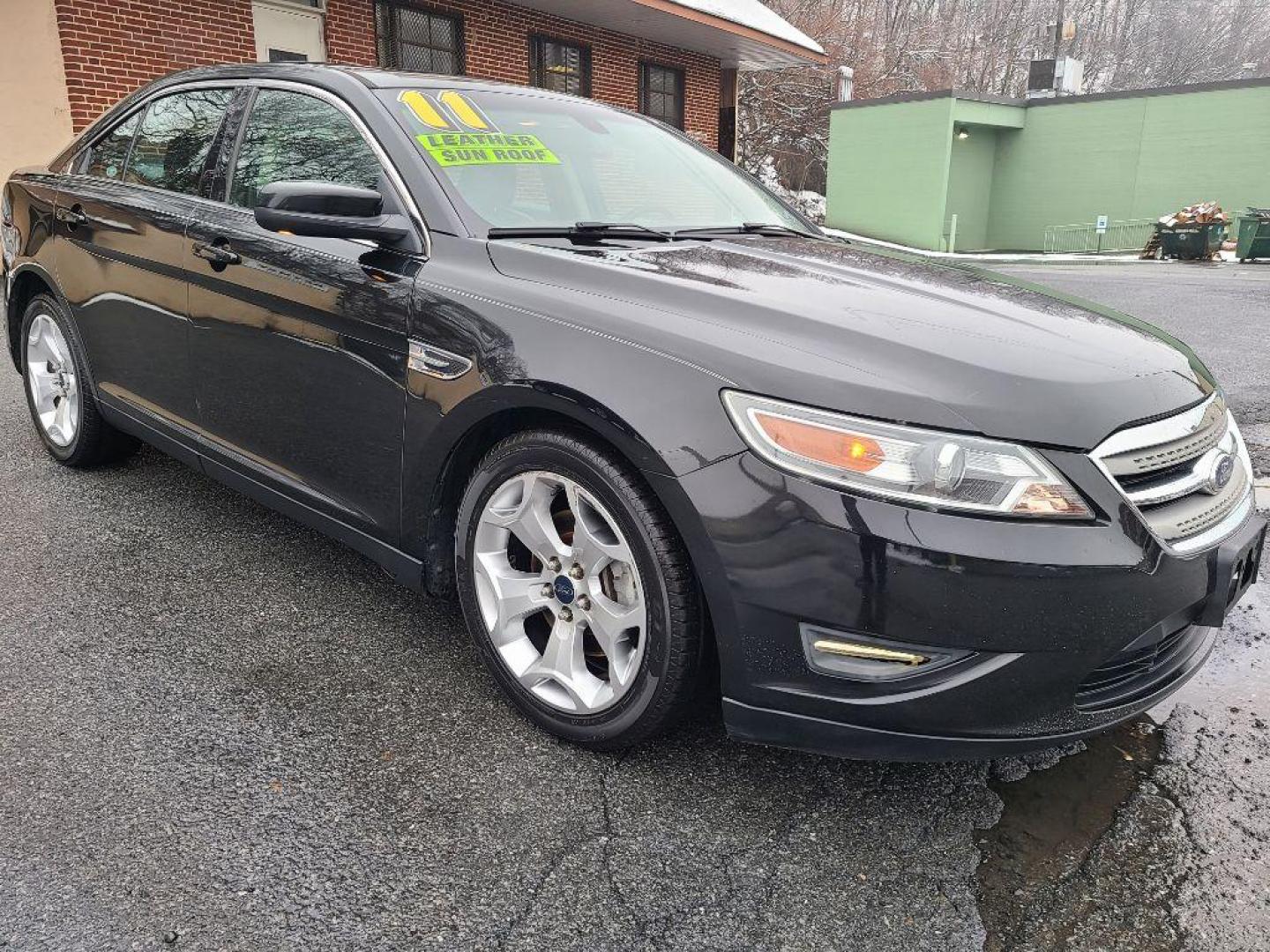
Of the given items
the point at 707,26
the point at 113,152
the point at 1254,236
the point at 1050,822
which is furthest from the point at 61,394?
the point at 1254,236

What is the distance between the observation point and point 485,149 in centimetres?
278

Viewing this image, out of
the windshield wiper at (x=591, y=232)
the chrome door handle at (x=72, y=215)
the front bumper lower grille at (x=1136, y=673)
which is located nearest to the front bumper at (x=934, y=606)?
the front bumper lower grille at (x=1136, y=673)

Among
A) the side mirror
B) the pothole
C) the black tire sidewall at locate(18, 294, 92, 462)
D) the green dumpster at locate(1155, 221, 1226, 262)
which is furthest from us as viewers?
the green dumpster at locate(1155, 221, 1226, 262)

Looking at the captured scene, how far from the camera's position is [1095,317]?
241 cm

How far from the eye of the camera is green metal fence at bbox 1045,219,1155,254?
26.7 meters

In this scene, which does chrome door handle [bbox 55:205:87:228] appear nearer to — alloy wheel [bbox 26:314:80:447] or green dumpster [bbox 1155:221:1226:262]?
alloy wheel [bbox 26:314:80:447]

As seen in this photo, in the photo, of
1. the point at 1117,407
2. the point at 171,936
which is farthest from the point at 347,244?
the point at 1117,407

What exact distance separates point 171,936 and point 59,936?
197 mm

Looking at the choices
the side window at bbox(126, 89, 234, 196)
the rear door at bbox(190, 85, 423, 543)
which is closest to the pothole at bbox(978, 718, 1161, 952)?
the rear door at bbox(190, 85, 423, 543)

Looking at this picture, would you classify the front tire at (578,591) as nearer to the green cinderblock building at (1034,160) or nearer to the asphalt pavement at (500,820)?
the asphalt pavement at (500,820)

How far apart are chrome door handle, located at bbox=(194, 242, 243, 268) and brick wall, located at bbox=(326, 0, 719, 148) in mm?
6865

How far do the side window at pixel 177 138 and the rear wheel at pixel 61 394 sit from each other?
79cm

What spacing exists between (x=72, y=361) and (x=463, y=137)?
2.22 metres

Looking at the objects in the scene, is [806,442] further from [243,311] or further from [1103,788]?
[243,311]
